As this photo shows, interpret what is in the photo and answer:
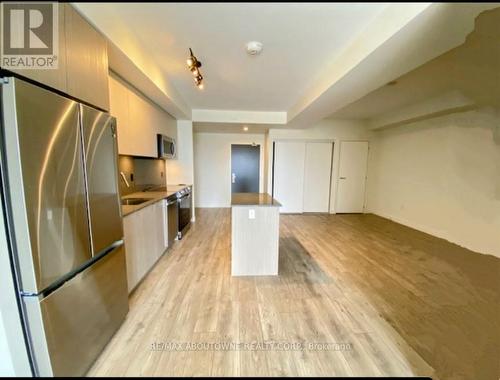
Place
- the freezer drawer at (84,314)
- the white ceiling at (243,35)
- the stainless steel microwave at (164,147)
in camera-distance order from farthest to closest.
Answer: the stainless steel microwave at (164,147) < the white ceiling at (243,35) < the freezer drawer at (84,314)

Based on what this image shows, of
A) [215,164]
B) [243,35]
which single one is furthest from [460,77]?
[215,164]

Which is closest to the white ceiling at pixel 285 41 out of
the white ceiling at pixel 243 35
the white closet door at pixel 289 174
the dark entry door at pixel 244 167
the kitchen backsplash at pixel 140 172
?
the white ceiling at pixel 243 35

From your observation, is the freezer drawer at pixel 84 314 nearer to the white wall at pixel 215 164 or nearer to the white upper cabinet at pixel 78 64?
the white upper cabinet at pixel 78 64

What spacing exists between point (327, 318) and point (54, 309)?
1.90 meters

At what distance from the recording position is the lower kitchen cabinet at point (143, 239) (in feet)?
6.66

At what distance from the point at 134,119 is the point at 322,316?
300 centimetres

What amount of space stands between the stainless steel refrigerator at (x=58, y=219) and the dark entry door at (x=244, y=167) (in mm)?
4721

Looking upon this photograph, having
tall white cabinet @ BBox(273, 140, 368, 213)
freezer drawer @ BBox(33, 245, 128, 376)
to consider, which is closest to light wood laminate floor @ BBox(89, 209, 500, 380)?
freezer drawer @ BBox(33, 245, 128, 376)

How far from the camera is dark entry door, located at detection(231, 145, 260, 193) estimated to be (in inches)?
241

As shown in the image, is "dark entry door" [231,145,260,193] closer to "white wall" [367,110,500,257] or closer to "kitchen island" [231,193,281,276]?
"white wall" [367,110,500,257]

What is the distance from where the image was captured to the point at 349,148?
556cm

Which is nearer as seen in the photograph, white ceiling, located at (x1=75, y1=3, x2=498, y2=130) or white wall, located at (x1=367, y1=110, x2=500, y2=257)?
white ceiling, located at (x1=75, y1=3, x2=498, y2=130)

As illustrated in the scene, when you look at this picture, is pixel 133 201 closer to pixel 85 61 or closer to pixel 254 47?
pixel 85 61

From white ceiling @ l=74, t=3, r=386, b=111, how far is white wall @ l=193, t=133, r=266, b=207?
302 cm
